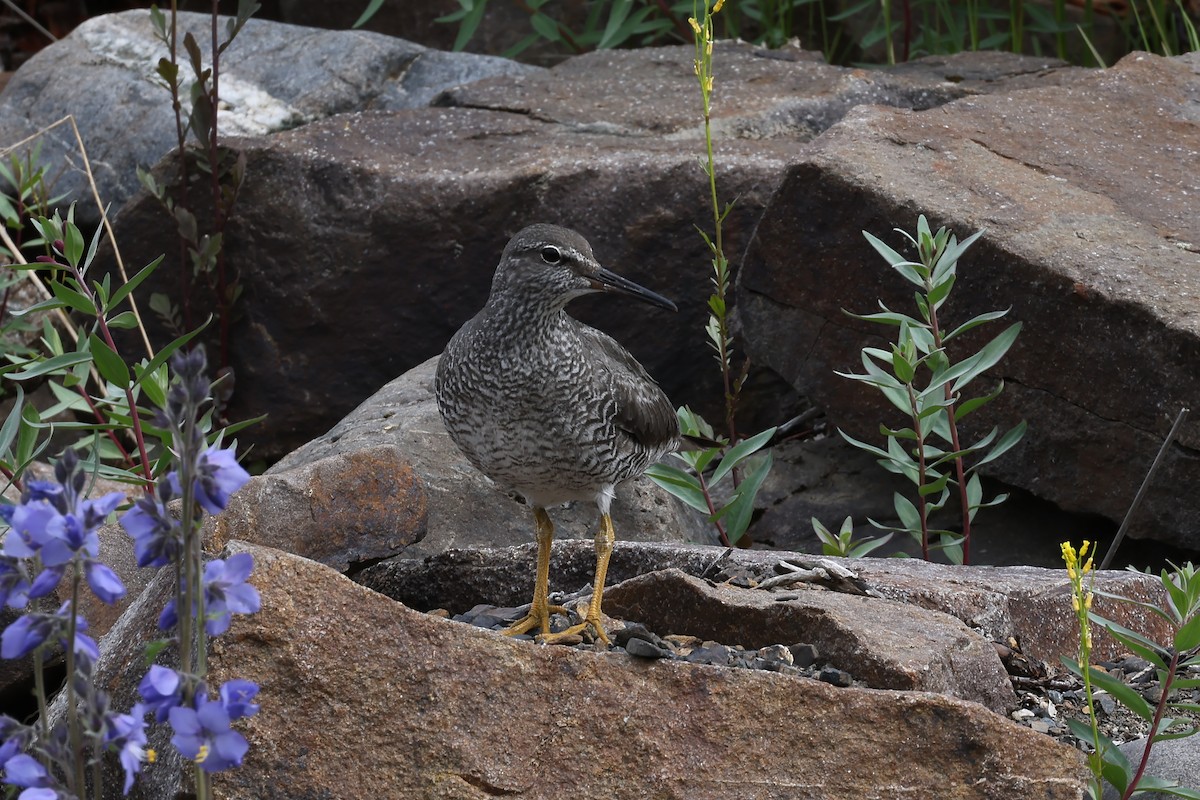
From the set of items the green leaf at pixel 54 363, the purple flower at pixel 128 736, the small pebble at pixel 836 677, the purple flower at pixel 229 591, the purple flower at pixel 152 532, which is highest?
the purple flower at pixel 152 532

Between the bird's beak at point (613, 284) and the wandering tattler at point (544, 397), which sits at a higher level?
the bird's beak at point (613, 284)

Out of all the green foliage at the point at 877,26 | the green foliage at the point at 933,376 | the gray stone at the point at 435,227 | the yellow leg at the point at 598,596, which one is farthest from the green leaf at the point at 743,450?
the green foliage at the point at 877,26

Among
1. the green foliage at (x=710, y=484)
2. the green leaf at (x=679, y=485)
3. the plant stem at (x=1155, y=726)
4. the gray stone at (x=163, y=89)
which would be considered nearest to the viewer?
the plant stem at (x=1155, y=726)

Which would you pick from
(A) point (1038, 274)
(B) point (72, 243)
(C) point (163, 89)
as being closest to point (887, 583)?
A: (A) point (1038, 274)

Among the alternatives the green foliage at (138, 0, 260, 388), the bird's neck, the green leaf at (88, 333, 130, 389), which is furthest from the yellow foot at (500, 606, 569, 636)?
the green foliage at (138, 0, 260, 388)

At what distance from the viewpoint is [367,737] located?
3.09 m

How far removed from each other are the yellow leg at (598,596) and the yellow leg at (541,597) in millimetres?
171

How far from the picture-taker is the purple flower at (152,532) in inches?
84.6

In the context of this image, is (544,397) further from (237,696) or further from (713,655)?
(237,696)

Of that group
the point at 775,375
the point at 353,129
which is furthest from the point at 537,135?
the point at 775,375

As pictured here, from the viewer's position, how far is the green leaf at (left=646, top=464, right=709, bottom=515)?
546cm

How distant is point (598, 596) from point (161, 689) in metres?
2.31

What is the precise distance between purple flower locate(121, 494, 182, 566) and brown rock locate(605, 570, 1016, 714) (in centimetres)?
200

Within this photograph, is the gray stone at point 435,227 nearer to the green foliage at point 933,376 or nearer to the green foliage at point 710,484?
the green foliage at point 710,484
